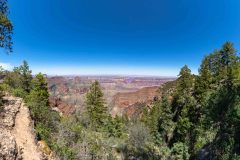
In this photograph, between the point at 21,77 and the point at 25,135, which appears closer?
the point at 25,135

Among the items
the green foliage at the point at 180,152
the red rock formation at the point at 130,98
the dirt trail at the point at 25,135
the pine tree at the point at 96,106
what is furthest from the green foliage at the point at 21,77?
the red rock formation at the point at 130,98

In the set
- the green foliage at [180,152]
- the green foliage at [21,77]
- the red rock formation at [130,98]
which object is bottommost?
the red rock formation at [130,98]

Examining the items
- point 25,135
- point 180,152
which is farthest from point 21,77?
point 180,152

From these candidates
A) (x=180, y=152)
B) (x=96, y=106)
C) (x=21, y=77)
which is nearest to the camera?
(x=180, y=152)

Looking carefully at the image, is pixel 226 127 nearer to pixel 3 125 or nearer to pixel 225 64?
pixel 3 125

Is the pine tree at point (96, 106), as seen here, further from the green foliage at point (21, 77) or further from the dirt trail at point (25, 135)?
the dirt trail at point (25, 135)

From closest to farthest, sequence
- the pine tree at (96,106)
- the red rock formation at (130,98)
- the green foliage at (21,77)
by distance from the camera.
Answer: the green foliage at (21,77)
the pine tree at (96,106)
the red rock formation at (130,98)

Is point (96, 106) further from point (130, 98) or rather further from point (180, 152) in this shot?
point (130, 98)

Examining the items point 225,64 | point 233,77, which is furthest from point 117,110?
point 233,77
